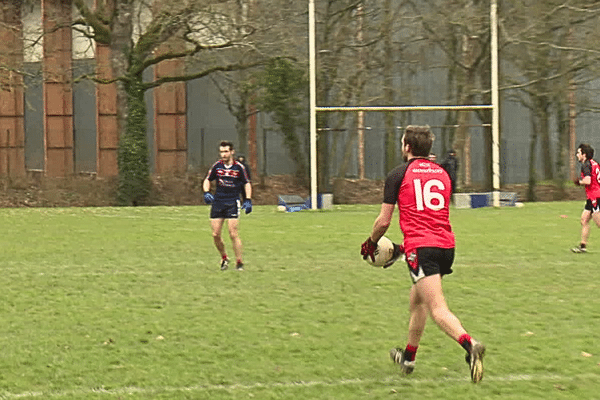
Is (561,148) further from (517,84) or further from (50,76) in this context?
(50,76)

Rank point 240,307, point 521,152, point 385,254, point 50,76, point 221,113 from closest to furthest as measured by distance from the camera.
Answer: point 385,254, point 240,307, point 50,76, point 521,152, point 221,113

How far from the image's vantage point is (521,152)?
136ft

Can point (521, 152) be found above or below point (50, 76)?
below

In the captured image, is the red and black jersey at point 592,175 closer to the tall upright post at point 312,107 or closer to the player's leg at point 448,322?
the player's leg at point 448,322

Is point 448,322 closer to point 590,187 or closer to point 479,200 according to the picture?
point 590,187

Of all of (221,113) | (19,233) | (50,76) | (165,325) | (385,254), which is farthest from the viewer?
(221,113)

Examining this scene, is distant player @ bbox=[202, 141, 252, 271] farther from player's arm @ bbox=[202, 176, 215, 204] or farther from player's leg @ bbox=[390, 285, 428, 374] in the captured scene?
player's leg @ bbox=[390, 285, 428, 374]

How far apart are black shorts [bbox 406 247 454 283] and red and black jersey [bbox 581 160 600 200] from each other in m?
9.81

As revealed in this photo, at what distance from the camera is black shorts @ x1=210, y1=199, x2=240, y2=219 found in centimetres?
1491

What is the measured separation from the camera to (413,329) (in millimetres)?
7645

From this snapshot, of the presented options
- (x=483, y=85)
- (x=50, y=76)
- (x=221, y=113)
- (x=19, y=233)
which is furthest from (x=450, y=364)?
(x=221, y=113)

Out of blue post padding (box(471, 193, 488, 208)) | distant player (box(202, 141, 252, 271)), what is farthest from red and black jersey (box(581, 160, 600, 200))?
blue post padding (box(471, 193, 488, 208))

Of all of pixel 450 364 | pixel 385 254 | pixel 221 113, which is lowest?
pixel 450 364

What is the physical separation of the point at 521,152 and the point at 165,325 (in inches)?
1290
